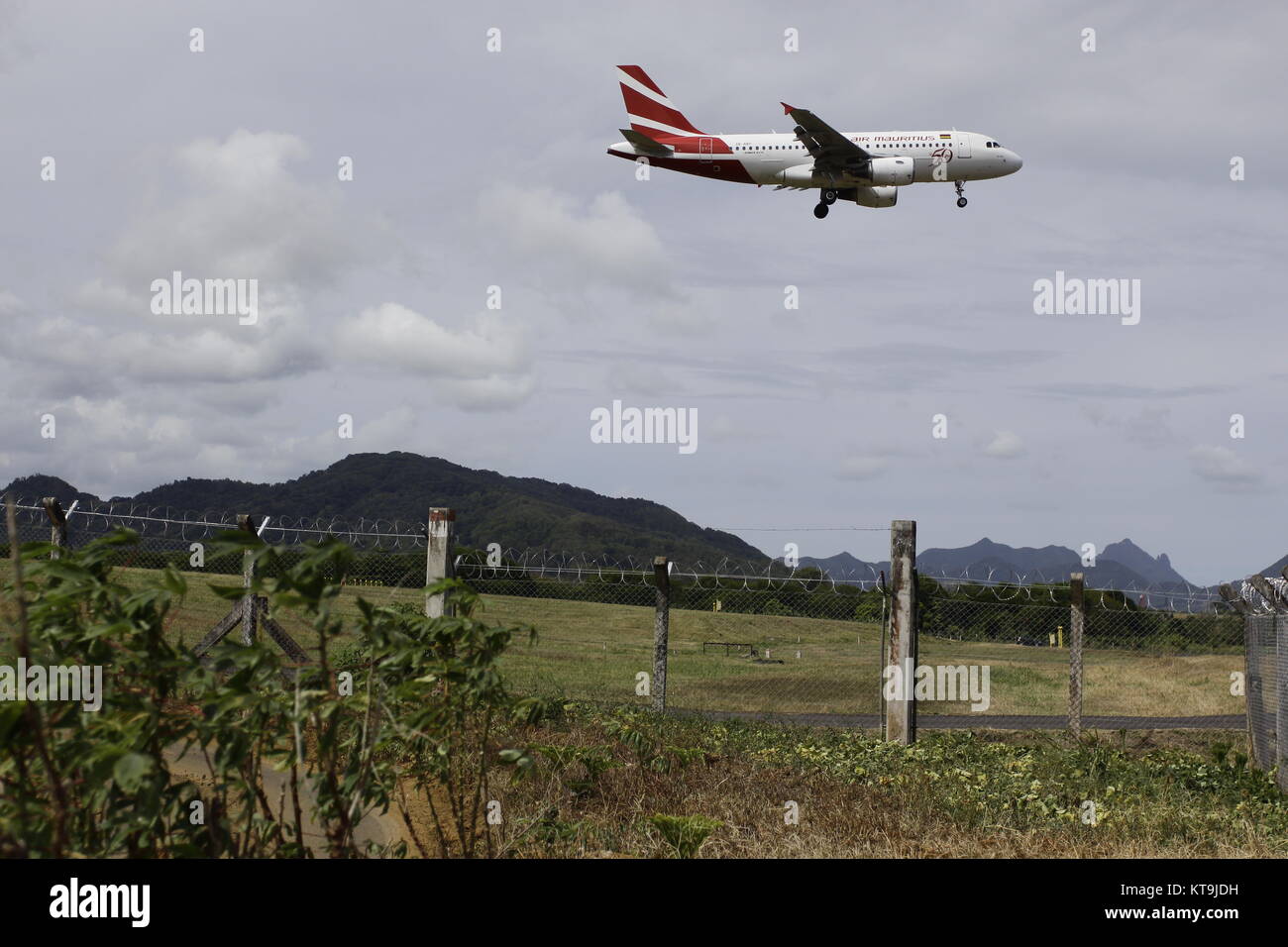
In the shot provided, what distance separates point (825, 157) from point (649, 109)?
1028cm

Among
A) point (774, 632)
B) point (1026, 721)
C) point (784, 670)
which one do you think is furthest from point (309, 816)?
point (774, 632)

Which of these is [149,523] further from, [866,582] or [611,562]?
[866,582]

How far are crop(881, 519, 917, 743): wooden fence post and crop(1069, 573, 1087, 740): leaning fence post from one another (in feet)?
9.65

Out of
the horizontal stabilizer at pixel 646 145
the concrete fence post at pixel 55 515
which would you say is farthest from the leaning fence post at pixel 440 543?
the horizontal stabilizer at pixel 646 145

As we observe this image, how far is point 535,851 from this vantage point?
561cm

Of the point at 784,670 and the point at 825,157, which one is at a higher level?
the point at 825,157

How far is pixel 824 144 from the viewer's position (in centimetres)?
2772

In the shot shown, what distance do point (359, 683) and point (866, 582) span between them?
806cm

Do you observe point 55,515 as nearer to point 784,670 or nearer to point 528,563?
point 528,563

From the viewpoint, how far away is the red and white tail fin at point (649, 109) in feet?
118
